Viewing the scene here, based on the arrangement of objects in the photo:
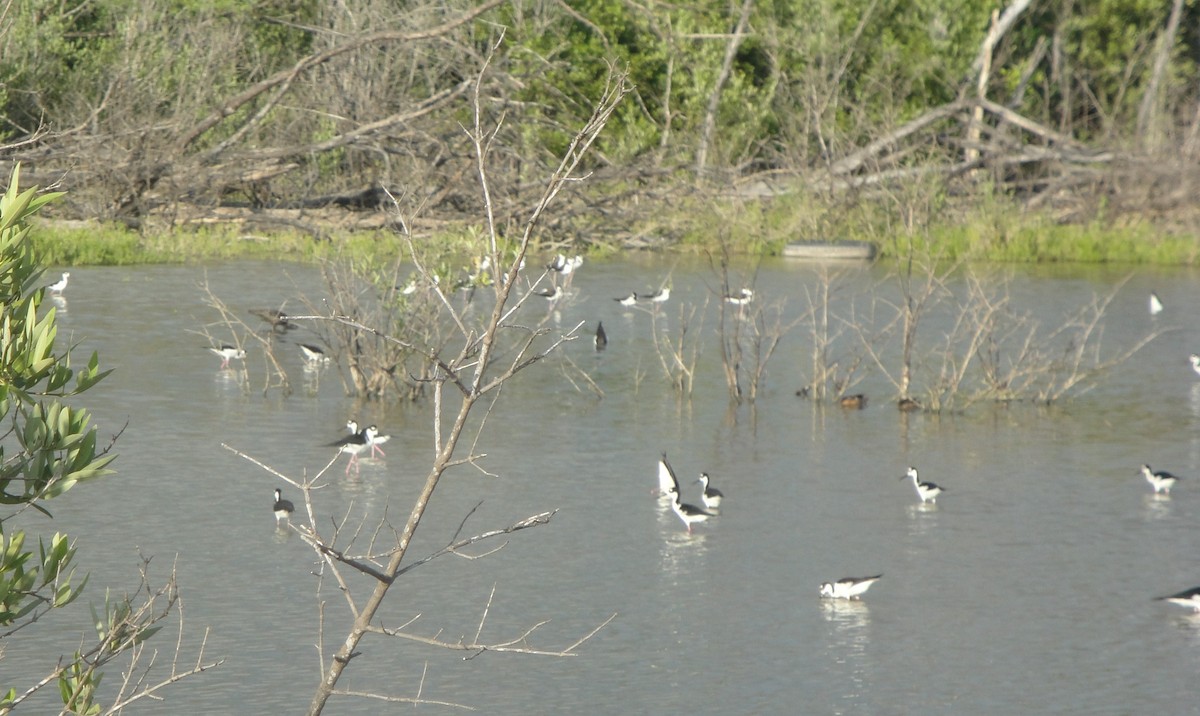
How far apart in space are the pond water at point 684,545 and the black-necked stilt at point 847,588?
0.31ft

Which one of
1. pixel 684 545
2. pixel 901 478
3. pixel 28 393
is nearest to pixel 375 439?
pixel 684 545

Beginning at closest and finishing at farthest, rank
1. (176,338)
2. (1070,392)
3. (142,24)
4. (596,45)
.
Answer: (1070,392) → (176,338) → (142,24) → (596,45)

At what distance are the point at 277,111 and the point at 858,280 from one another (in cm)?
992

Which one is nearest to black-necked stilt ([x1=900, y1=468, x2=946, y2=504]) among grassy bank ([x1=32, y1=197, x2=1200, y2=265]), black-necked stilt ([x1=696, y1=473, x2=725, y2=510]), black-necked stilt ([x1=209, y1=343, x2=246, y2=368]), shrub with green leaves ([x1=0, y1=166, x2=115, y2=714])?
black-necked stilt ([x1=696, y1=473, x2=725, y2=510])

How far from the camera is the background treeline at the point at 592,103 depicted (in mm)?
22000

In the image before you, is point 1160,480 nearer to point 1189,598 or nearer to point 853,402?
point 1189,598

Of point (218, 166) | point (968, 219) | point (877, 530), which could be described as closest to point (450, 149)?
point (218, 166)

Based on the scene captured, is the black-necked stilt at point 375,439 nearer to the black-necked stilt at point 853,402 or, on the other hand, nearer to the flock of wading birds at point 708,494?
the flock of wading birds at point 708,494

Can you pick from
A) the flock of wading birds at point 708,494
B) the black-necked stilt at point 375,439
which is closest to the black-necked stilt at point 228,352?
the flock of wading birds at point 708,494

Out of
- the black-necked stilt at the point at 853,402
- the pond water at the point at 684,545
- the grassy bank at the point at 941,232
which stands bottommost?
the pond water at the point at 684,545

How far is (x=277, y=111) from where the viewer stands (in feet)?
85.7

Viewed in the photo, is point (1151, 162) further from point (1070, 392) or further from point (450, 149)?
point (1070, 392)

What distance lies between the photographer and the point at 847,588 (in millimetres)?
8016

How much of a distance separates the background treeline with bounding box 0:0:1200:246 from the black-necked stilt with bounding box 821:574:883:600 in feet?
33.8
